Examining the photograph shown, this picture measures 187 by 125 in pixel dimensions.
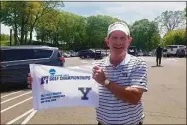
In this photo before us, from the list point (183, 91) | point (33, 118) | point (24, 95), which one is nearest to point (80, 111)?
point (33, 118)

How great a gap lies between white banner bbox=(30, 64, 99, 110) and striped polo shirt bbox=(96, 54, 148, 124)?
0.23m

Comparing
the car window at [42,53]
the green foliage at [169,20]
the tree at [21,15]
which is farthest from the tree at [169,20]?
the car window at [42,53]

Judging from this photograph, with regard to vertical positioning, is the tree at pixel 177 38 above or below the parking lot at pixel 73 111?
above

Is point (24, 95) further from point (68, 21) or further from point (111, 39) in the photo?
point (68, 21)

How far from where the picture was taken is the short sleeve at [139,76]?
3.56m

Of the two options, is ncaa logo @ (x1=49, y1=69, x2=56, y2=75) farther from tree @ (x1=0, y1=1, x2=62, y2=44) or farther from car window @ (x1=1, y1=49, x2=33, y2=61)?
tree @ (x1=0, y1=1, x2=62, y2=44)

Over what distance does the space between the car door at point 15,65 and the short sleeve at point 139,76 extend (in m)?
11.6

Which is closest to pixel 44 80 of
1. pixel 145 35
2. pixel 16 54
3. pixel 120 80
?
pixel 120 80

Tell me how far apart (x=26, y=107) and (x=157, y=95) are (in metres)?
4.91

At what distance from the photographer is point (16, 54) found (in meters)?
15.3

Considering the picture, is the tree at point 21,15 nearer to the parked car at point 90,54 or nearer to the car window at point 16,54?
the parked car at point 90,54

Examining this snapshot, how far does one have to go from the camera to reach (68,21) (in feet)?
323

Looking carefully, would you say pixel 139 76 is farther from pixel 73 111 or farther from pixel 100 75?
pixel 73 111

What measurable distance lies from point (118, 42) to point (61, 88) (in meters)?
0.75
